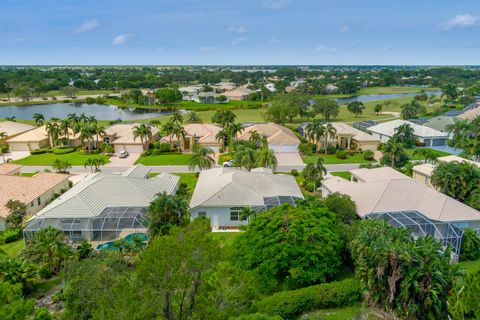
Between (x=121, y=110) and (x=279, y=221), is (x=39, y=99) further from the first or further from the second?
(x=279, y=221)

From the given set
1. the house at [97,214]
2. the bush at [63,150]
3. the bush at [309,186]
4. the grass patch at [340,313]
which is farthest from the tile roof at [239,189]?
the bush at [63,150]

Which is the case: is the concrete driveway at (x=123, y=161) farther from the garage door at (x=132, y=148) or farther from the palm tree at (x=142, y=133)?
the palm tree at (x=142, y=133)

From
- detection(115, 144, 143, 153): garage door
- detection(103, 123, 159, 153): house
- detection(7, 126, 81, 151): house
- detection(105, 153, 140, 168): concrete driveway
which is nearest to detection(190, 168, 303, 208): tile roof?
detection(105, 153, 140, 168): concrete driveway

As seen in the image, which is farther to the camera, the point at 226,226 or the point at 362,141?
the point at 362,141

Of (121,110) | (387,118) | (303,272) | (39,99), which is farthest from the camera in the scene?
(39,99)

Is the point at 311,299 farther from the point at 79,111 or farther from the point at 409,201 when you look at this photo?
the point at 79,111

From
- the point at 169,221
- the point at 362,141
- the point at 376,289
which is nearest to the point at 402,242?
the point at 376,289
